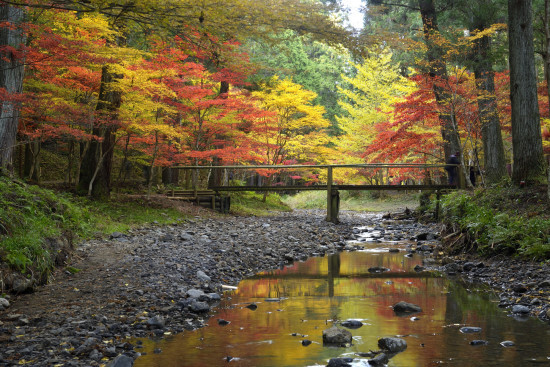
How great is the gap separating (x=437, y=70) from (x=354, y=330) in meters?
9.60

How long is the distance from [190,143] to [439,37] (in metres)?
7.79

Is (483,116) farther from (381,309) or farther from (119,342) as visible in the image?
(119,342)

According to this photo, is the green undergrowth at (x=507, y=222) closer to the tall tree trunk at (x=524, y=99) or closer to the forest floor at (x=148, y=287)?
the forest floor at (x=148, y=287)

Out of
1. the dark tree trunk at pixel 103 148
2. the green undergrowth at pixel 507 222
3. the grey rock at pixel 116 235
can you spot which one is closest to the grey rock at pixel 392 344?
the green undergrowth at pixel 507 222

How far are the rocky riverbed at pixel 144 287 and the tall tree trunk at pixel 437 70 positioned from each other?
4139 millimetres

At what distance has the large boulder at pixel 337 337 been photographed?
136 inches

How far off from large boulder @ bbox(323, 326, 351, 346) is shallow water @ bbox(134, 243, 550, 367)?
8 cm

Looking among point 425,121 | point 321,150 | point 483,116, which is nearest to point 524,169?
point 483,116

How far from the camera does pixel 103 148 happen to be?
10.5 metres

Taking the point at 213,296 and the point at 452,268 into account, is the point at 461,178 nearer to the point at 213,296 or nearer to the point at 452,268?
the point at 452,268

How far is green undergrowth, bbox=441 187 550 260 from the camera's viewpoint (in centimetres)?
577

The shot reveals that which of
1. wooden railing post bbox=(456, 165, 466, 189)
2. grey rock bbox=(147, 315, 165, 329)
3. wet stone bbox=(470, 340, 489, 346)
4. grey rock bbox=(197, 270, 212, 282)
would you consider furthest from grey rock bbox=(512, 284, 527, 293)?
wooden railing post bbox=(456, 165, 466, 189)

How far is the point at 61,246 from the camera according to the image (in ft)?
18.1

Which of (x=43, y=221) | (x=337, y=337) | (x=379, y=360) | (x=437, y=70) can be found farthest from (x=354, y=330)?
(x=437, y=70)
